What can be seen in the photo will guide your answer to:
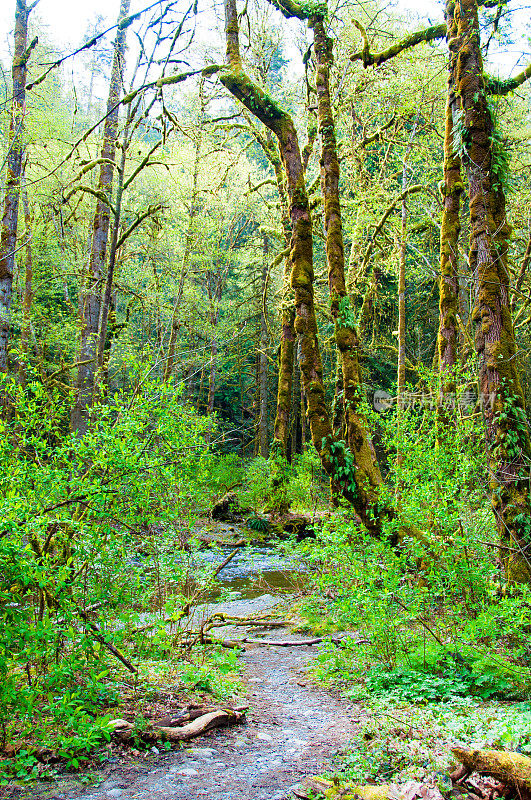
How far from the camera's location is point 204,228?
19.1 meters

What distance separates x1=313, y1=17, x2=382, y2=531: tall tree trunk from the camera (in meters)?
7.30

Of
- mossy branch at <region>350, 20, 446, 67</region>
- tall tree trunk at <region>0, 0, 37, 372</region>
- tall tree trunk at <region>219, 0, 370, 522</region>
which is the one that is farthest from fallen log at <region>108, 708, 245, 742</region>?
mossy branch at <region>350, 20, 446, 67</region>

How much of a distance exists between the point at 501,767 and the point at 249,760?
60.1 inches

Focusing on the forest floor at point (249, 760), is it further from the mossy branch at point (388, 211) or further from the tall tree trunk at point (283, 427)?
the mossy branch at point (388, 211)

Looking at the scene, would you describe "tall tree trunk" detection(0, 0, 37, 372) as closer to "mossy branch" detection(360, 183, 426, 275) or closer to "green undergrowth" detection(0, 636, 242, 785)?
"green undergrowth" detection(0, 636, 242, 785)

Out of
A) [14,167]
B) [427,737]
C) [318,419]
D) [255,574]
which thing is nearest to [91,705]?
[427,737]

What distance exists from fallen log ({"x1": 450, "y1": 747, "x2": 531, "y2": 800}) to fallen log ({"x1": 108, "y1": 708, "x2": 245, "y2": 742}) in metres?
1.67

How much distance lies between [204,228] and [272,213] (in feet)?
8.49

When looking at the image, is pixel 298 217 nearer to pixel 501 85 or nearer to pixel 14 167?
pixel 501 85

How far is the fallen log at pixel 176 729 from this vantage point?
3.25m

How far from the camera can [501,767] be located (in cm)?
251

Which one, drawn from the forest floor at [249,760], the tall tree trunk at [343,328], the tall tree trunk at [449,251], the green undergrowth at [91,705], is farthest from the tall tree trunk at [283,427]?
the green undergrowth at [91,705]

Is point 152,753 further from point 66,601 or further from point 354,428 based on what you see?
point 354,428

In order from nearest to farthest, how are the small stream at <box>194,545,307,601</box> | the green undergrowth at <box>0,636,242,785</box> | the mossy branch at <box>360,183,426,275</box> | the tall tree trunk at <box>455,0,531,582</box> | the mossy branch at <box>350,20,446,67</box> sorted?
the green undergrowth at <box>0,636,242,785</box>, the tall tree trunk at <box>455,0,531,582</box>, the mossy branch at <box>350,20,446,67</box>, the small stream at <box>194,545,307,601</box>, the mossy branch at <box>360,183,426,275</box>
